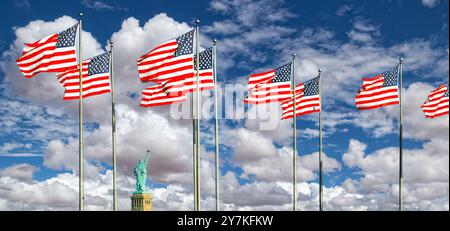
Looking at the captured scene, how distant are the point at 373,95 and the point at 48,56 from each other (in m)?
21.5

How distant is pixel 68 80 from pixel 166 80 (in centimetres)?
658

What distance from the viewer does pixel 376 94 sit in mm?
45562

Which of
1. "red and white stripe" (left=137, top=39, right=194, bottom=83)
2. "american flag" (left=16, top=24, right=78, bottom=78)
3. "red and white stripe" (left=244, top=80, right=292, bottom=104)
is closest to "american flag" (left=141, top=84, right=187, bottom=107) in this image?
"red and white stripe" (left=137, top=39, right=194, bottom=83)

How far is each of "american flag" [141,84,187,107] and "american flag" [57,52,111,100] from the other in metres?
2.27

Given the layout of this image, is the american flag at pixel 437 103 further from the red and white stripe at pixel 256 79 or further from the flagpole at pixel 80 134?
the flagpole at pixel 80 134

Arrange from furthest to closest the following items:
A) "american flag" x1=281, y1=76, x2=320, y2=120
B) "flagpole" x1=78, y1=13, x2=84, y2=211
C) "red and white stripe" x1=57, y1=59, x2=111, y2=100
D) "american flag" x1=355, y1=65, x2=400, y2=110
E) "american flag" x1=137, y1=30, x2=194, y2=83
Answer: "american flag" x1=281, y1=76, x2=320, y2=120 < "american flag" x1=355, y1=65, x2=400, y2=110 < "red and white stripe" x1=57, y1=59, x2=111, y2=100 < "american flag" x1=137, y1=30, x2=194, y2=83 < "flagpole" x1=78, y1=13, x2=84, y2=211

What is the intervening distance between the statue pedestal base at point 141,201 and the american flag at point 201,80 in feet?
207

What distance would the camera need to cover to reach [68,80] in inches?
1629

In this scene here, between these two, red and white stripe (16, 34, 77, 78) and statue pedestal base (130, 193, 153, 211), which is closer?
red and white stripe (16, 34, 77, 78)

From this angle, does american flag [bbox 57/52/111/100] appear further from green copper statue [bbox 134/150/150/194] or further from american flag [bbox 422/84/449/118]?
green copper statue [bbox 134/150/150/194]

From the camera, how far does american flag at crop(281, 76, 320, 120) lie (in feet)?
158
